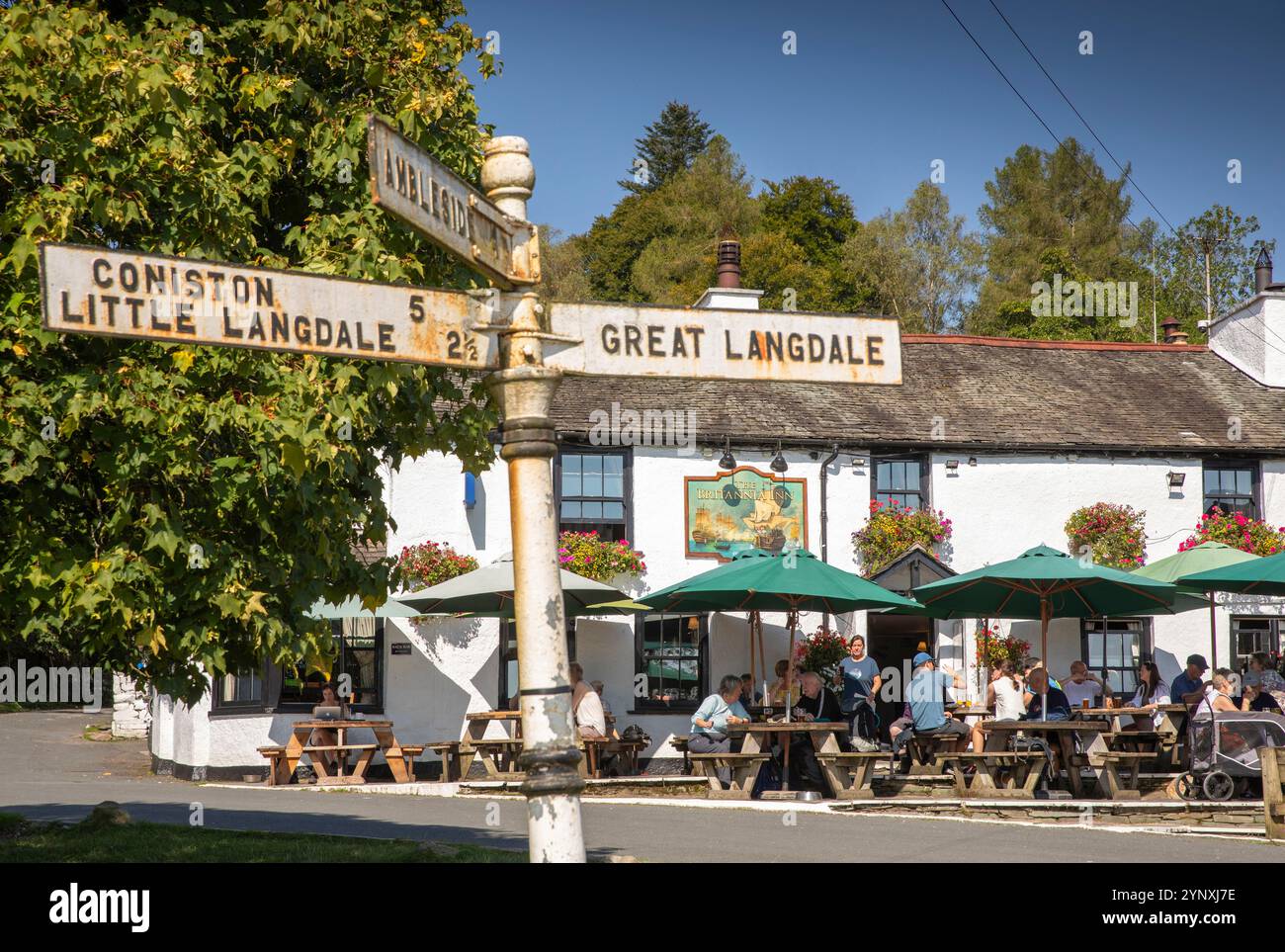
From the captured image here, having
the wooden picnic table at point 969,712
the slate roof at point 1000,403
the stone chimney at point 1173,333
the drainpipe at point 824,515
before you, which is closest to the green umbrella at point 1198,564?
the wooden picnic table at point 969,712

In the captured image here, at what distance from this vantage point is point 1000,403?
25141 mm

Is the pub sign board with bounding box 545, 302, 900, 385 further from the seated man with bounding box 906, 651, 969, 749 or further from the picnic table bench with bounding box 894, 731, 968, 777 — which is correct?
the seated man with bounding box 906, 651, 969, 749

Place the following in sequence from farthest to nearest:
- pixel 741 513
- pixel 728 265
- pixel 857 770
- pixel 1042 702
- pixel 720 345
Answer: pixel 728 265
pixel 741 513
pixel 1042 702
pixel 857 770
pixel 720 345

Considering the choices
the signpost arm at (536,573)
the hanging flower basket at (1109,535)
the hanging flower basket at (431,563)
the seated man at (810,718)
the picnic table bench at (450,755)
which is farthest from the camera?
the hanging flower basket at (1109,535)

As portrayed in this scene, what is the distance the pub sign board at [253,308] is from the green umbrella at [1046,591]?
12.4m

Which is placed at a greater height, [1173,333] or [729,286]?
[729,286]

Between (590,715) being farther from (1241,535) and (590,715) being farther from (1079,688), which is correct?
(1241,535)

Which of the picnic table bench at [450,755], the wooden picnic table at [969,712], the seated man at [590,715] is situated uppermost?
the seated man at [590,715]

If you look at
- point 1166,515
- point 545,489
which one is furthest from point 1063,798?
point 545,489

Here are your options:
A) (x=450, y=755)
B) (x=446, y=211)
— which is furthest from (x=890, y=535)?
(x=446, y=211)

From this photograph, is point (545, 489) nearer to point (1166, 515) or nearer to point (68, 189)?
point (68, 189)

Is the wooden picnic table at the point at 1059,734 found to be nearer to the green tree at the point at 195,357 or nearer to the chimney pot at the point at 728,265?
the green tree at the point at 195,357

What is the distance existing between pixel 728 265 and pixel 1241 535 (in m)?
9.73

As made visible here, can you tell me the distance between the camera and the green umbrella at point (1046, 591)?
17391mm
